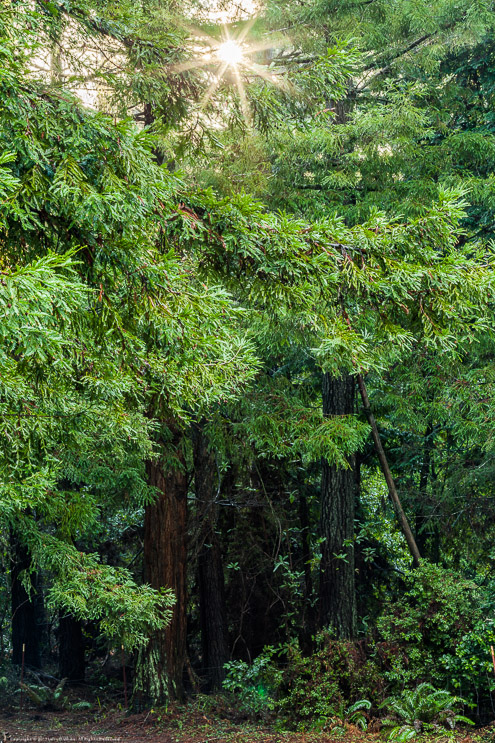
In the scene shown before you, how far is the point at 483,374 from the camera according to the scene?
823 cm

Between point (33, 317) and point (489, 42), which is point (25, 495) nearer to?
point (33, 317)

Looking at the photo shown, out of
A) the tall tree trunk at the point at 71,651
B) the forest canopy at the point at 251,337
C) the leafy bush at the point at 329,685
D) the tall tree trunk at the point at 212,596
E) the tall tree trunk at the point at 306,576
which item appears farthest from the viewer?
the tall tree trunk at the point at 71,651

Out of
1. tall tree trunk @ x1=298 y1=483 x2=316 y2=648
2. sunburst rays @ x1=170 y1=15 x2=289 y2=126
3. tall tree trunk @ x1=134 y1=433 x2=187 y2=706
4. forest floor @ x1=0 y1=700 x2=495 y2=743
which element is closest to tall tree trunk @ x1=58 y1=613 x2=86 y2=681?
forest floor @ x1=0 y1=700 x2=495 y2=743

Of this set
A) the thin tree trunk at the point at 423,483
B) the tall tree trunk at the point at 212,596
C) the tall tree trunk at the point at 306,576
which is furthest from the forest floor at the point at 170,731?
the thin tree trunk at the point at 423,483

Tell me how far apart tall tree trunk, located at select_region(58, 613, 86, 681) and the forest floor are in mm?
2218

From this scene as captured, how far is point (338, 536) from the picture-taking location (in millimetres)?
9695

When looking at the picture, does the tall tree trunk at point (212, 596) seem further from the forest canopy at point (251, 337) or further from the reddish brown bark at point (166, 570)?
the reddish brown bark at point (166, 570)

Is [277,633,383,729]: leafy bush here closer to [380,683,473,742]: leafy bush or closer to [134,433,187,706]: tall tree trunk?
[380,683,473,742]: leafy bush

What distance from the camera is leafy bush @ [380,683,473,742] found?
23.5ft

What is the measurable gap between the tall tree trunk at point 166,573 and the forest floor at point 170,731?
0.33m

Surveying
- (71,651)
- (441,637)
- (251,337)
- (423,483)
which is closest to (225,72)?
(251,337)

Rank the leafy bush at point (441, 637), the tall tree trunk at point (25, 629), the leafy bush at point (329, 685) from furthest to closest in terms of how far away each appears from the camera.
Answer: the tall tree trunk at point (25, 629) < the leafy bush at point (329, 685) < the leafy bush at point (441, 637)

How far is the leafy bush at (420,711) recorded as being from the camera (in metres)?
7.16

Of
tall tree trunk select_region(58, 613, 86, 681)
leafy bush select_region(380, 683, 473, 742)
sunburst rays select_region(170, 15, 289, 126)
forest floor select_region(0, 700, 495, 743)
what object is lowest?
forest floor select_region(0, 700, 495, 743)
